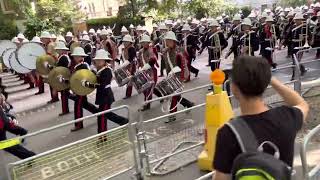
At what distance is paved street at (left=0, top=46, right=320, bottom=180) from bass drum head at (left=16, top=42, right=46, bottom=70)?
118 centimetres

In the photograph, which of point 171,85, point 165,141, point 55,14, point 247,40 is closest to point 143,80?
point 171,85

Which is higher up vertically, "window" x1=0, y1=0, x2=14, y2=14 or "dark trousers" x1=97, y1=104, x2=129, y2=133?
"window" x1=0, y1=0, x2=14, y2=14

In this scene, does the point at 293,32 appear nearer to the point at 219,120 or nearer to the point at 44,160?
the point at 219,120

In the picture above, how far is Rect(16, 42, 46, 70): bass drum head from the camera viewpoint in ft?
37.6

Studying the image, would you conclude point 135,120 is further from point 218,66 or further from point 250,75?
point 250,75

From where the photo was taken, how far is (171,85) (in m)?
8.12

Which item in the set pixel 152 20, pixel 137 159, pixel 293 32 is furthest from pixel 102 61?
pixel 152 20

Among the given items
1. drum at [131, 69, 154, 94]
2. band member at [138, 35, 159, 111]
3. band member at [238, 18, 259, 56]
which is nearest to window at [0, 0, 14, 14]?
band member at [138, 35, 159, 111]

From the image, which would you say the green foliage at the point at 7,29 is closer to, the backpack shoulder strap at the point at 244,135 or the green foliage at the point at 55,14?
the green foliage at the point at 55,14

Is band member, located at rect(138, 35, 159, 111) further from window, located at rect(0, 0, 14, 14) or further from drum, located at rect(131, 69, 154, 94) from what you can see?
window, located at rect(0, 0, 14, 14)

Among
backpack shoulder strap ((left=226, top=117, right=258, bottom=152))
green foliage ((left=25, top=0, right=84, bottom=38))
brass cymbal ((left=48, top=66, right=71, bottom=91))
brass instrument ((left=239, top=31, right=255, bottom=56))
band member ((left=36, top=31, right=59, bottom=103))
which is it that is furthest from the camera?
green foliage ((left=25, top=0, right=84, bottom=38))

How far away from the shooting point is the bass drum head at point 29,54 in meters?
11.5

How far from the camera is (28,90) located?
14.7 m

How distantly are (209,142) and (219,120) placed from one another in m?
0.39
